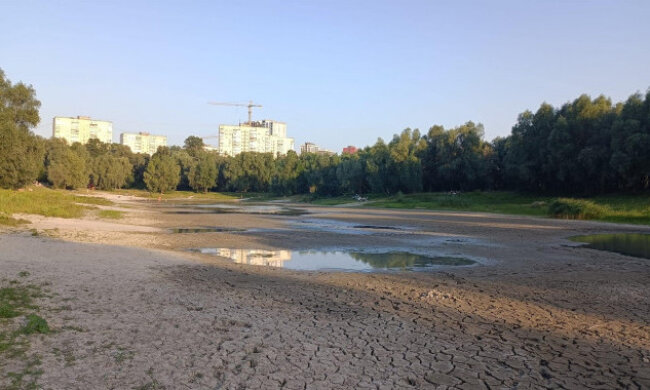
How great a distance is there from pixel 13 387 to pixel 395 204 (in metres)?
68.8

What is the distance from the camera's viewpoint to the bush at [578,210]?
43.0 meters

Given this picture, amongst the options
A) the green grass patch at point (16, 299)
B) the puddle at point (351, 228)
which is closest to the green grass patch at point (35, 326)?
the green grass patch at point (16, 299)

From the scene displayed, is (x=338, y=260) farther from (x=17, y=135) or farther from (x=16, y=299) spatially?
(x=17, y=135)

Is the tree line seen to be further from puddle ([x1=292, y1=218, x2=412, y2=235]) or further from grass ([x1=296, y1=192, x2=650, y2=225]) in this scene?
puddle ([x1=292, y1=218, x2=412, y2=235])

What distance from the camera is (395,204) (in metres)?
72.7

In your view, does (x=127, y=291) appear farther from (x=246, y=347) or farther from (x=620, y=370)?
(x=620, y=370)

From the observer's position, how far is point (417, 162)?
297 feet

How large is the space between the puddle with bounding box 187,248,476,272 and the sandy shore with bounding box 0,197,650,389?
164 cm

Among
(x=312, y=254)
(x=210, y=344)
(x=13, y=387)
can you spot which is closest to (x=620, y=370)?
(x=210, y=344)

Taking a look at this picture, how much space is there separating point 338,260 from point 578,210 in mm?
33618

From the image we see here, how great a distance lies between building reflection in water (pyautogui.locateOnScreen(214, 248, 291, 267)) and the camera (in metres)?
18.4

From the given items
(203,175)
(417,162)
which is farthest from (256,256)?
(203,175)

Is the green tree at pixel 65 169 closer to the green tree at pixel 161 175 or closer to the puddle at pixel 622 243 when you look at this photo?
the green tree at pixel 161 175

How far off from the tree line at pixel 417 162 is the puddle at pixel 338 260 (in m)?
45.5
